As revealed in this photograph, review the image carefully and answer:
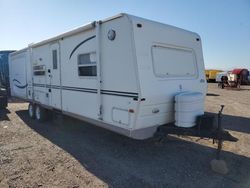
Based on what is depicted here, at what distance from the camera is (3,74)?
1608cm

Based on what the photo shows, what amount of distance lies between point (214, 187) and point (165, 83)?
223cm

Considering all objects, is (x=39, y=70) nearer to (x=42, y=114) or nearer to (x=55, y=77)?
(x=55, y=77)

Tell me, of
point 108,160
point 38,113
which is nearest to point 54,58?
point 38,113

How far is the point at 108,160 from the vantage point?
5352 mm

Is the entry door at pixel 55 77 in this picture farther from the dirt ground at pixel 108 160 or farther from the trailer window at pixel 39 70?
the dirt ground at pixel 108 160

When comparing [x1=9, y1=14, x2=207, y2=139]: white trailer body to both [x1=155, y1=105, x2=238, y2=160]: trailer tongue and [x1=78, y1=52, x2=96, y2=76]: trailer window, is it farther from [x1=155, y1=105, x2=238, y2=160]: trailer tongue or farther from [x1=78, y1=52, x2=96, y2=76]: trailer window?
[x1=155, y1=105, x2=238, y2=160]: trailer tongue

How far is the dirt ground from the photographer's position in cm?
441

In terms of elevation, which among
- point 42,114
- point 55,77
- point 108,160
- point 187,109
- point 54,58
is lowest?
point 108,160

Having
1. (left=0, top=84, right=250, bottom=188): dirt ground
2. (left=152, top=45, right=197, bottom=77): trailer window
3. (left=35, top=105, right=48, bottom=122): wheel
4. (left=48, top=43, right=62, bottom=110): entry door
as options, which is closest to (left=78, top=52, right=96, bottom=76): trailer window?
(left=48, top=43, right=62, bottom=110): entry door

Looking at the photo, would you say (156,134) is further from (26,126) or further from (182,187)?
(26,126)

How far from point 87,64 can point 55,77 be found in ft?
6.69

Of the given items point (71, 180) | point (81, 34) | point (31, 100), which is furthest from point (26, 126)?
point (71, 180)

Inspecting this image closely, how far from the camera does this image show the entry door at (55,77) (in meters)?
7.45

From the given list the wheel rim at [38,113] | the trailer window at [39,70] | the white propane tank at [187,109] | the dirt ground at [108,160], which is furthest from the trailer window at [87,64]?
the wheel rim at [38,113]
